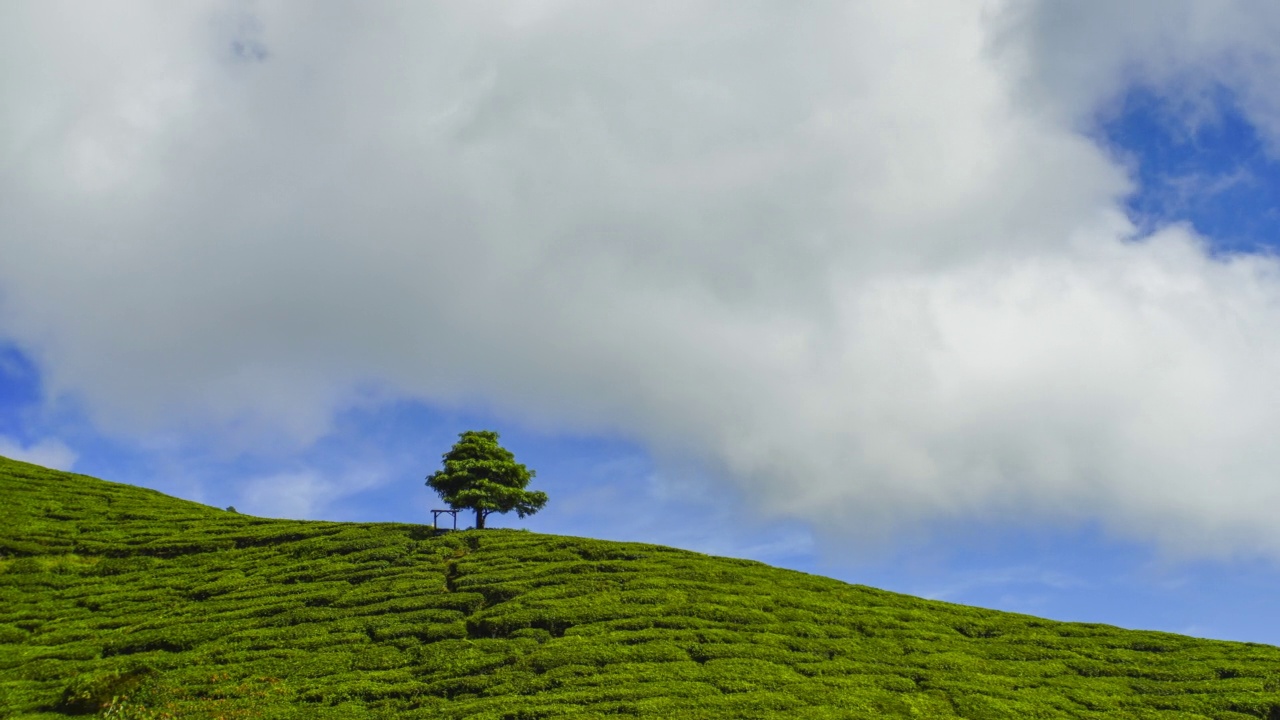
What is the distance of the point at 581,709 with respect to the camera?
100 feet

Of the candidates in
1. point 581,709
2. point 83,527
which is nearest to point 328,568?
point 83,527

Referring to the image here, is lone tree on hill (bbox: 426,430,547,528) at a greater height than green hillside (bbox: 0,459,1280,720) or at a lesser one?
greater

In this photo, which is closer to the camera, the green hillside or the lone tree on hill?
the green hillside

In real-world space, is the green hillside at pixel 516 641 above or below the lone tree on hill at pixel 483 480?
below

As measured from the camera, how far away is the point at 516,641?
121 feet

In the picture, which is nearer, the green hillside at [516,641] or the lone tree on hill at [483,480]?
the green hillside at [516,641]

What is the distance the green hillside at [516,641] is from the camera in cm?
3262

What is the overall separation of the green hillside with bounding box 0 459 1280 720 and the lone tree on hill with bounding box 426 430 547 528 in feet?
28.6

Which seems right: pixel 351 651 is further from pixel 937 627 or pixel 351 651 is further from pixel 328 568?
pixel 937 627

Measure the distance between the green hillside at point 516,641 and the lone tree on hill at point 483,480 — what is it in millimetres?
8704

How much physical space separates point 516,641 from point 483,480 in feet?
84.6

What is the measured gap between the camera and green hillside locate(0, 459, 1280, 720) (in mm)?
32625

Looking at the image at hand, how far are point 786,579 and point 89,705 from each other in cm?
3346

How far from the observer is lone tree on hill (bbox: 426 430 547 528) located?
6147 cm
